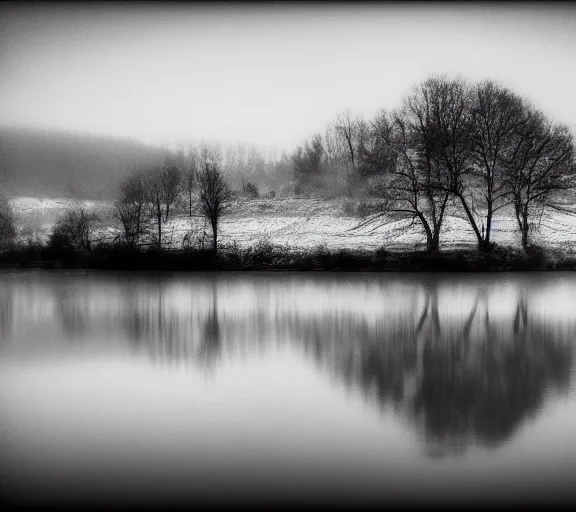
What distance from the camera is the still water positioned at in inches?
123

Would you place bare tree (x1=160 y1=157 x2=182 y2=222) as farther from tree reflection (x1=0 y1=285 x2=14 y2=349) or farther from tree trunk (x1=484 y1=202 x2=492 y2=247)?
tree trunk (x1=484 y1=202 x2=492 y2=247)

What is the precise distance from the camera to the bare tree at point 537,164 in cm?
2038

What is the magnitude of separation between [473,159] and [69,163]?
15318 millimetres

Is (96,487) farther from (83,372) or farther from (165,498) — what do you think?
(83,372)

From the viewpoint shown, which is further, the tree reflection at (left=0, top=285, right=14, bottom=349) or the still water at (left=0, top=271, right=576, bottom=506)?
the tree reflection at (left=0, top=285, right=14, bottom=349)

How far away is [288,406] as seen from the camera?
4.51 m

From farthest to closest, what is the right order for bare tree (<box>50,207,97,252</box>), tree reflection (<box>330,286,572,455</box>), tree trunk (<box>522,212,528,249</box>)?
bare tree (<box>50,207,97,252</box>)
tree trunk (<box>522,212,528,249</box>)
tree reflection (<box>330,286,572,455</box>)

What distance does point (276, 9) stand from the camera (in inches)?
294

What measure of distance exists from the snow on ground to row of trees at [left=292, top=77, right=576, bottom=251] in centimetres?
43

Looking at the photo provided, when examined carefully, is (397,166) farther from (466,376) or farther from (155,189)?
(466,376)

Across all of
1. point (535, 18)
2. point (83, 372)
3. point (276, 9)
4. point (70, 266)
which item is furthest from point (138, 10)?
point (70, 266)

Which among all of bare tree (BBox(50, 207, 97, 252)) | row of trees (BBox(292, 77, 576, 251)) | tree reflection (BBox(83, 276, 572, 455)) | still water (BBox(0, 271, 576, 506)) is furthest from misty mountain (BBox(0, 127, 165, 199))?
still water (BBox(0, 271, 576, 506))

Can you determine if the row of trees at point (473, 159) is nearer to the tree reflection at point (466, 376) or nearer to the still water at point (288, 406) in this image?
the still water at point (288, 406)

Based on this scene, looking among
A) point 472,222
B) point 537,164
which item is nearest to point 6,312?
point 472,222
